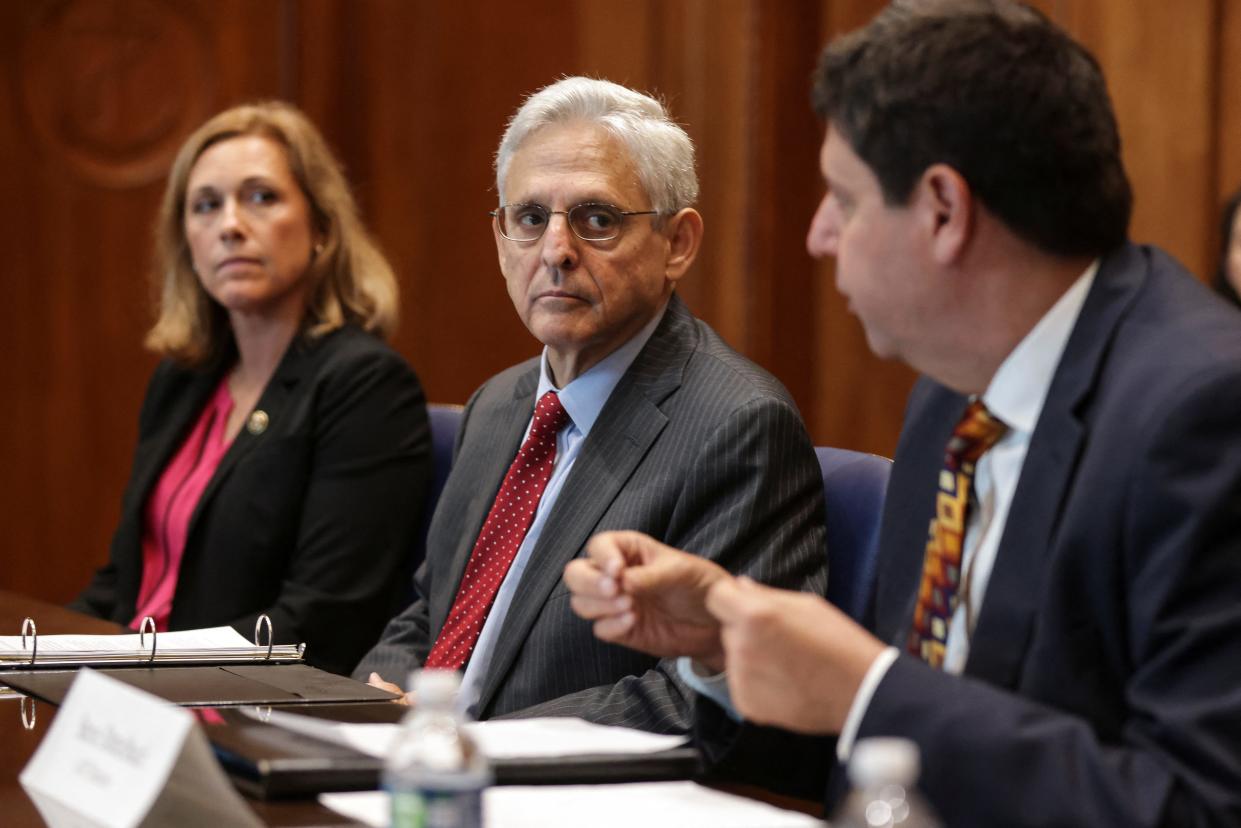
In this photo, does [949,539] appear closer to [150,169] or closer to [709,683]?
[709,683]

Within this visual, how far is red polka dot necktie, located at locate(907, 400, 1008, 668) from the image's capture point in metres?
1.52

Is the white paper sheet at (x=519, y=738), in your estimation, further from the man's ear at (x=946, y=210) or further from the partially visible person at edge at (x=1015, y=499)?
the man's ear at (x=946, y=210)

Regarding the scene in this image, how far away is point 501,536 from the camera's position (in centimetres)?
236

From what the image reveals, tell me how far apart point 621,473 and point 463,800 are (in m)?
1.19

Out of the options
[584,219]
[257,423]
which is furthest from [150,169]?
[584,219]

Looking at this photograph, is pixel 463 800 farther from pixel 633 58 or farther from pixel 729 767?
pixel 633 58

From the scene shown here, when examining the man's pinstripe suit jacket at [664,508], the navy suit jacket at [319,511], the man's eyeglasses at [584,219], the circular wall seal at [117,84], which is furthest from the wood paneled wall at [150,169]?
the man's pinstripe suit jacket at [664,508]

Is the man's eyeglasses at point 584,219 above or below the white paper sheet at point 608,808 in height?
above

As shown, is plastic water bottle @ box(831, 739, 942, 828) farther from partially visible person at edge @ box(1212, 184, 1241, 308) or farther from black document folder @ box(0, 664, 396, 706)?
partially visible person at edge @ box(1212, 184, 1241, 308)

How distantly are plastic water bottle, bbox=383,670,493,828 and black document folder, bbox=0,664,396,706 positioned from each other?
0.66 metres

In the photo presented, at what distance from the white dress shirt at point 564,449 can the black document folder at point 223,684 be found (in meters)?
0.35

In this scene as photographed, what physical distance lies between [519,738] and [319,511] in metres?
1.69

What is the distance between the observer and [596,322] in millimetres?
2346

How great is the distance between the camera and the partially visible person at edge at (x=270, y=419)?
3092mm
